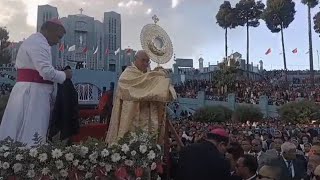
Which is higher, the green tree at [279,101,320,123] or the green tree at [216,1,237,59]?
the green tree at [216,1,237,59]

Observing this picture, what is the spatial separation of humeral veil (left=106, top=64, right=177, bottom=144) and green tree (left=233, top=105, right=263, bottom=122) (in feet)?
95.9

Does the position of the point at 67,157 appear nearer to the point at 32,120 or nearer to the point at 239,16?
the point at 32,120

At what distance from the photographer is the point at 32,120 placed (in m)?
4.96

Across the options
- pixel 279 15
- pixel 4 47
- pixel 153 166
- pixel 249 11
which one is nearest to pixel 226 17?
pixel 249 11

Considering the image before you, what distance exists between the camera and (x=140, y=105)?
555 cm

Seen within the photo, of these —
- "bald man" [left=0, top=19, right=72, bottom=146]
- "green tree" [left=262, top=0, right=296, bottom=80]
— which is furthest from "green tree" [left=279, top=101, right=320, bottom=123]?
"bald man" [left=0, top=19, right=72, bottom=146]

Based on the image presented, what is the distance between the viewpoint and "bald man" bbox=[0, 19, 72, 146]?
16.2 ft

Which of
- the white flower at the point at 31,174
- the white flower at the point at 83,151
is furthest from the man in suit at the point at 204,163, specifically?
the white flower at the point at 31,174

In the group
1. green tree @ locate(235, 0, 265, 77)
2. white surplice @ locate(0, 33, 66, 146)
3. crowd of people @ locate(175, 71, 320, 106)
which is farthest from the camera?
green tree @ locate(235, 0, 265, 77)

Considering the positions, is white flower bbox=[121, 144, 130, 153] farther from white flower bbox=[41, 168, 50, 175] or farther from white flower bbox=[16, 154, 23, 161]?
white flower bbox=[16, 154, 23, 161]

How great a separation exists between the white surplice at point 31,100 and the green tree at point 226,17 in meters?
57.7

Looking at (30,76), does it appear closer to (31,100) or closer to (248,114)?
(31,100)

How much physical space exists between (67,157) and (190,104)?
137 ft

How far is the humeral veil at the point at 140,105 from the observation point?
5.41 metres
